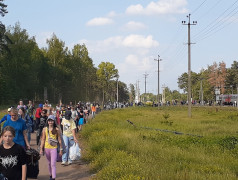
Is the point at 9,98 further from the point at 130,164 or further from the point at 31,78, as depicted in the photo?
the point at 130,164

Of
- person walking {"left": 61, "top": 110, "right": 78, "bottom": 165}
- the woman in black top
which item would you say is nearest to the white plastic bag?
person walking {"left": 61, "top": 110, "right": 78, "bottom": 165}

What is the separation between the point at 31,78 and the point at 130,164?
2303 inches

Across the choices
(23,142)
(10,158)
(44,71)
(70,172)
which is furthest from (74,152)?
(44,71)

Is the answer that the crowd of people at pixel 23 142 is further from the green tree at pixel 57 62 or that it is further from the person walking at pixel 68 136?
the green tree at pixel 57 62

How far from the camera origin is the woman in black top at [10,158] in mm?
4414

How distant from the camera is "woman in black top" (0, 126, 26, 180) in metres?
4.41

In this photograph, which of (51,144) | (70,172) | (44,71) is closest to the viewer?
(51,144)

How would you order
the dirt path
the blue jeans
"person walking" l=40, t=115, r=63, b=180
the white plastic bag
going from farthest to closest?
the blue jeans < the white plastic bag < the dirt path < "person walking" l=40, t=115, r=63, b=180

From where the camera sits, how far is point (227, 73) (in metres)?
107

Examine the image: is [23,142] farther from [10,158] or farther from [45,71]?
[45,71]

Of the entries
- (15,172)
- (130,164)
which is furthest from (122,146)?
(15,172)

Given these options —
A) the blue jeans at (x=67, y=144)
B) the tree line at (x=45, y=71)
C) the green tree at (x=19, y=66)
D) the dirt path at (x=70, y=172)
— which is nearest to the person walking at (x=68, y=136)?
the blue jeans at (x=67, y=144)

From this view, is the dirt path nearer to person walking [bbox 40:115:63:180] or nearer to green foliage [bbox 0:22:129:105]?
person walking [bbox 40:115:63:180]

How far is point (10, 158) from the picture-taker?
4.44 metres
